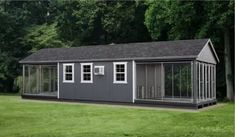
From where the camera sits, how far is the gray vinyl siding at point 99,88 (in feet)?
61.2

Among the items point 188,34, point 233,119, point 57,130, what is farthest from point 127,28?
point 57,130

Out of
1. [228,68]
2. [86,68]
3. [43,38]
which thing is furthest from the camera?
[43,38]

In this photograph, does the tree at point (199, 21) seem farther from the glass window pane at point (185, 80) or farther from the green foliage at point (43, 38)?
the green foliage at point (43, 38)

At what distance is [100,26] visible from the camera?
33531mm

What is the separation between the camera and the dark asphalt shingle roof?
57.7ft

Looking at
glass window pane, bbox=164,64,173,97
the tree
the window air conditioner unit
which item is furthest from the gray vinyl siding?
the tree

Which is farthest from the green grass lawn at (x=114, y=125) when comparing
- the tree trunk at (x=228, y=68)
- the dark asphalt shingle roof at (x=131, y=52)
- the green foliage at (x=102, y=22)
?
the green foliage at (x=102, y=22)

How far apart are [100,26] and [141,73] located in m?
15.1

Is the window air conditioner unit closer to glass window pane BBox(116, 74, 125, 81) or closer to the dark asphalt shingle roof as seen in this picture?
the dark asphalt shingle roof

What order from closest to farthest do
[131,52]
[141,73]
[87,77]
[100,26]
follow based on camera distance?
[141,73]
[131,52]
[87,77]
[100,26]

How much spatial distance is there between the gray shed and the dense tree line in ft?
13.6

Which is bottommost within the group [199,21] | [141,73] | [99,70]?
[141,73]

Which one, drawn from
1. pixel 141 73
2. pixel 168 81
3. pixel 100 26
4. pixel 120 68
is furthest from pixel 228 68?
pixel 100 26

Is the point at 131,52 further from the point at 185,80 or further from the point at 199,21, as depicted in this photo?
the point at 199,21
